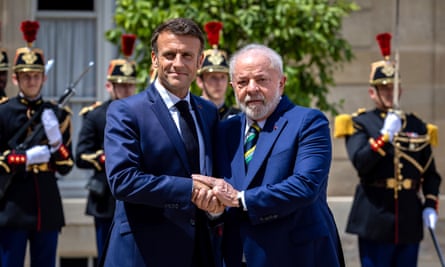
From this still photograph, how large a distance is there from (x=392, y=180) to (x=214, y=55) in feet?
5.32

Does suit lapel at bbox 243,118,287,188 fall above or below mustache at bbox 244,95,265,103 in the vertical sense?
below

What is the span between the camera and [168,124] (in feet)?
15.2

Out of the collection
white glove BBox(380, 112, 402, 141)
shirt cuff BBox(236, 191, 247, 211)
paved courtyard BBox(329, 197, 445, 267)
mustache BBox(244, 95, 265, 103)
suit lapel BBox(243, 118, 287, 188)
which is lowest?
paved courtyard BBox(329, 197, 445, 267)

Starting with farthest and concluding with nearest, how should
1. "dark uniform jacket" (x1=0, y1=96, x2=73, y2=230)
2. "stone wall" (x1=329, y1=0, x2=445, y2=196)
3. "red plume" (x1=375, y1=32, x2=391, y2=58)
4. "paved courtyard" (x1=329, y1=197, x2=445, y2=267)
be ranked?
"stone wall" (x1=329, y1=0, x2=445, y2=196) < "paved courtyard" (x1=329, y1=197, x2=445, y2=267) < "red plume" (x1=375, y1=32, x2=391, y2=58) < "dark uniform jacket" (x1=0, y1=96, x2=73, y2=230)

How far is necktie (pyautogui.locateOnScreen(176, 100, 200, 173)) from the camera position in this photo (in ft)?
15.3

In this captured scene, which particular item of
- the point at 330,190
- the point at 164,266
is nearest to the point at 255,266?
the point at 164,266

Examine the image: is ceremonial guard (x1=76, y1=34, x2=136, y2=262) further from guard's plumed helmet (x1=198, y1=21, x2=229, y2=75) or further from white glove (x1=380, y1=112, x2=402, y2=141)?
white glove (x1=380, y1=112, x2=402, y2=141)

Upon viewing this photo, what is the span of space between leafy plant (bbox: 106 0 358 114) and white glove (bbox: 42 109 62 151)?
1180 millimetres

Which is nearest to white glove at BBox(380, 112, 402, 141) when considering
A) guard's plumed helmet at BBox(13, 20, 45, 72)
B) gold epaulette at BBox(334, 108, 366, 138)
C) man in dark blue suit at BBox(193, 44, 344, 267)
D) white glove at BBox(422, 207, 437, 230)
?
gold epaulette at BBox(334, 108, 366, 138)

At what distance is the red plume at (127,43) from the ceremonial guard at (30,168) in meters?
0.93

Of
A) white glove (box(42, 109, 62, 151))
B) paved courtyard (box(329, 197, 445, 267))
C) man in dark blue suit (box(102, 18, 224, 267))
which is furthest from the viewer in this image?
paved courtyard (box(329, 197, 445, 267))

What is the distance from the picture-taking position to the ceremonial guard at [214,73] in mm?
7699

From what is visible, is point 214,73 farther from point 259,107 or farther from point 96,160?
point 259,107

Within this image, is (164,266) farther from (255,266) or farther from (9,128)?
(9,128)
